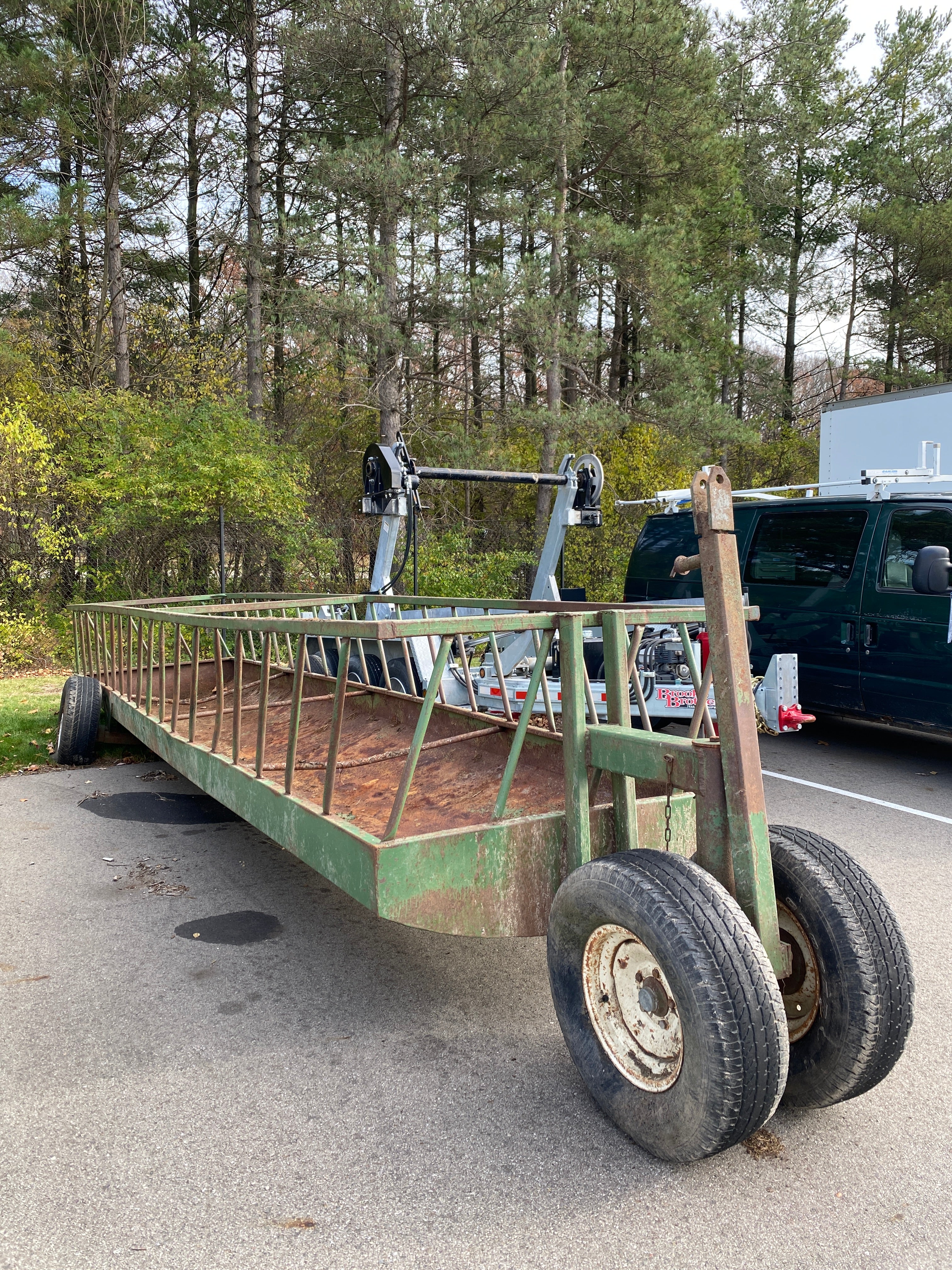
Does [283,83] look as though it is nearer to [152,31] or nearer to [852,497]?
[152,31]

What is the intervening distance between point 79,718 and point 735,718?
576cm

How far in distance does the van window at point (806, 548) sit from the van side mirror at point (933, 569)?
1.14 meters

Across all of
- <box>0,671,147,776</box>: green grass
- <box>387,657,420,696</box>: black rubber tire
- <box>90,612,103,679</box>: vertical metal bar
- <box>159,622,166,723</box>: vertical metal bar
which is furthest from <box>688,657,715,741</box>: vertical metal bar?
<box>0,671,147,776</box>: green grass

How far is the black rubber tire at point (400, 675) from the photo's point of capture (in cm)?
693

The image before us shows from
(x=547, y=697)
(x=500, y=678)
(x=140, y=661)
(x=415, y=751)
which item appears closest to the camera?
(x=415, y=751)

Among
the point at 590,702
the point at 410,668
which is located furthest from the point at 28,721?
the point at 590,702

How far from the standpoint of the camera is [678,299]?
1708 centimetres

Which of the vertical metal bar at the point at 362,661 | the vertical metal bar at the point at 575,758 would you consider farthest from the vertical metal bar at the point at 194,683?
the vertical metal bar at the point at 575,758

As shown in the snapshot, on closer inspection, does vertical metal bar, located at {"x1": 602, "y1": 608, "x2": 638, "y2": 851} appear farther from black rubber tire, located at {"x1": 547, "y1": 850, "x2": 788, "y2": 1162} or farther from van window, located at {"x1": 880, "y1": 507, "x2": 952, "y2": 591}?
van window, located at {"x1": 880, "y1": 507, "x2": 952, "y2": 591}

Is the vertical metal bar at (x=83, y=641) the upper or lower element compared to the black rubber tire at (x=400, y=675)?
upper

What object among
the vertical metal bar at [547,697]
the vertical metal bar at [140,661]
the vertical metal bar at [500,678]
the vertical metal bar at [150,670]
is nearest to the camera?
the vertical metal bar at [547,697]

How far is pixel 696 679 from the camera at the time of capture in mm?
3248

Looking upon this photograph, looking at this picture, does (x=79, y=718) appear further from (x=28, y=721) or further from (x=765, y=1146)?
(x=765, y=1146)

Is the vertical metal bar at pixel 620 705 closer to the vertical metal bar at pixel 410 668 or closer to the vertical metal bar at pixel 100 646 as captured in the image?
the vertical metal bar at pixel 410 668
